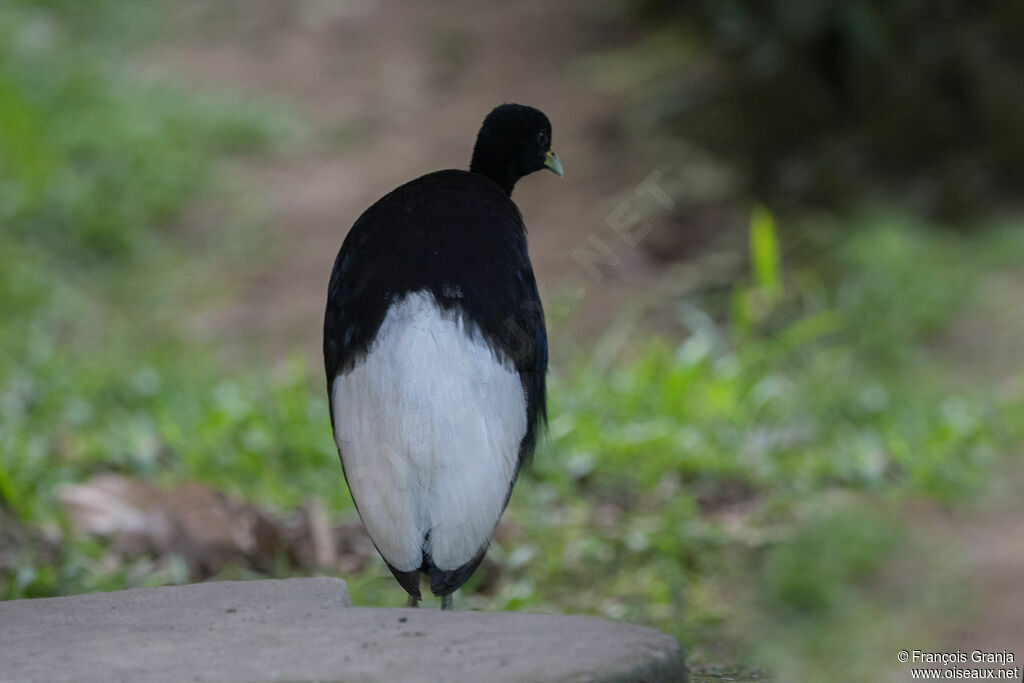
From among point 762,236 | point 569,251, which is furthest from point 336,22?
Answer: point 762,236

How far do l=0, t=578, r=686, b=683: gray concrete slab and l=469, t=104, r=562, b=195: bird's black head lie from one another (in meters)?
0.99

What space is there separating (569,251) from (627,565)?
2381 millimetres

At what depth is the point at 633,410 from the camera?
4.52 m

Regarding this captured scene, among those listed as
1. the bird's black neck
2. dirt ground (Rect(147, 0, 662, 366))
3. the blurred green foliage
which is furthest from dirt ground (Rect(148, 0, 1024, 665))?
the bird's black neck

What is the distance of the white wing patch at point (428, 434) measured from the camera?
2223 mm

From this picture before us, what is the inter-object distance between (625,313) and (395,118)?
2.49m

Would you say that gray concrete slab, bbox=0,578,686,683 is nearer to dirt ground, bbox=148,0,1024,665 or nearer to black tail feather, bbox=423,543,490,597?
black tail feather, bbox=423,543,490,597

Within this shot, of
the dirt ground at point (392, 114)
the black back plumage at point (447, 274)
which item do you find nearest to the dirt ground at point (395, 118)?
the dirt ground at point (392, 114)

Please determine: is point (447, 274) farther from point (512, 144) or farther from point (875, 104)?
point (875, 104)

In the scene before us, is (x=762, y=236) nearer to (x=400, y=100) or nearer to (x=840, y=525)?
(x=840, y=525)

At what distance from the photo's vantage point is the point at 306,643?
5.85 feet

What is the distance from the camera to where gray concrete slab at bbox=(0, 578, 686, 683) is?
164 cm

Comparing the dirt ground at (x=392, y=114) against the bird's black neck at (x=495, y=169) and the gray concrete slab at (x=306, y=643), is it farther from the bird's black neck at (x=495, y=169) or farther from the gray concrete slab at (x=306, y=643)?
the gray concrete slab at (x=306, y=643)

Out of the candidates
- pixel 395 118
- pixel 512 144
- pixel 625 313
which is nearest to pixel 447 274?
pixel 512 144
